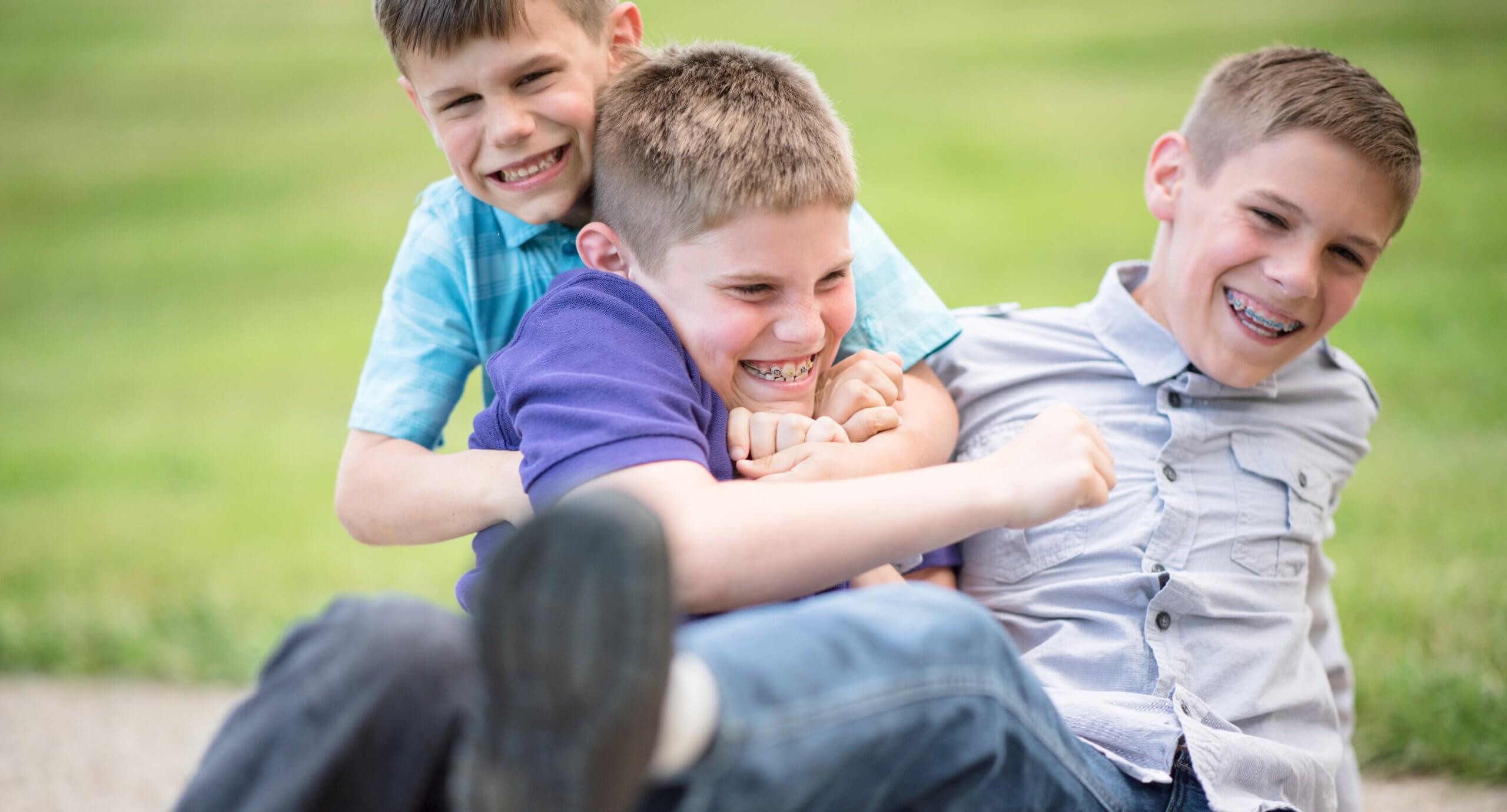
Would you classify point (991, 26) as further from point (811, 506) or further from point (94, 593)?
point (811, 506)

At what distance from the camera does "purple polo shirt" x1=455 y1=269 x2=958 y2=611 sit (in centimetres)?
132

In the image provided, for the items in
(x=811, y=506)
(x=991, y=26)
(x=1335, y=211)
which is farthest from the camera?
(x=991, y=26)

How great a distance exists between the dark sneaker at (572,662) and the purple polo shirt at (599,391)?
0.37m

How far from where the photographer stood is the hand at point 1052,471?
1.34m

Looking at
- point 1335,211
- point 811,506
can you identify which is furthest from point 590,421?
point 1335,211

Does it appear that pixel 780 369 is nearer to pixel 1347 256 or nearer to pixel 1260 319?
pixel 1260 319

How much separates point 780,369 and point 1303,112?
0.89 meters

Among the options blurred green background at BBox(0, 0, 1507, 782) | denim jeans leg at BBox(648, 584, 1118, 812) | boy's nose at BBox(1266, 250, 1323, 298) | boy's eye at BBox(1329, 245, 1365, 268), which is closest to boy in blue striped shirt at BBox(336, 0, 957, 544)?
blurred green background at BBox(0, 0, 1507, 782)

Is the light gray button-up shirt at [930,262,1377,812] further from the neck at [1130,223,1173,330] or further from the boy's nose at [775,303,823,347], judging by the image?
the boy's nose at [775,303,823,347]

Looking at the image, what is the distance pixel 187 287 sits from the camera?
6496 mm

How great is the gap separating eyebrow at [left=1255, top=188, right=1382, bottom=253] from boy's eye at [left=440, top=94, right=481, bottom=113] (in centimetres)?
114

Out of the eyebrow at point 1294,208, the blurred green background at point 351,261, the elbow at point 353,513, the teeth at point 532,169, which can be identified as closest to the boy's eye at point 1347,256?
the eyebrow at point 1294,208

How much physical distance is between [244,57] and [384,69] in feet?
2.93

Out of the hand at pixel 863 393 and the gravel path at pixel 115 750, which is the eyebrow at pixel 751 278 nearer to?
the hand at pixel 863 393
